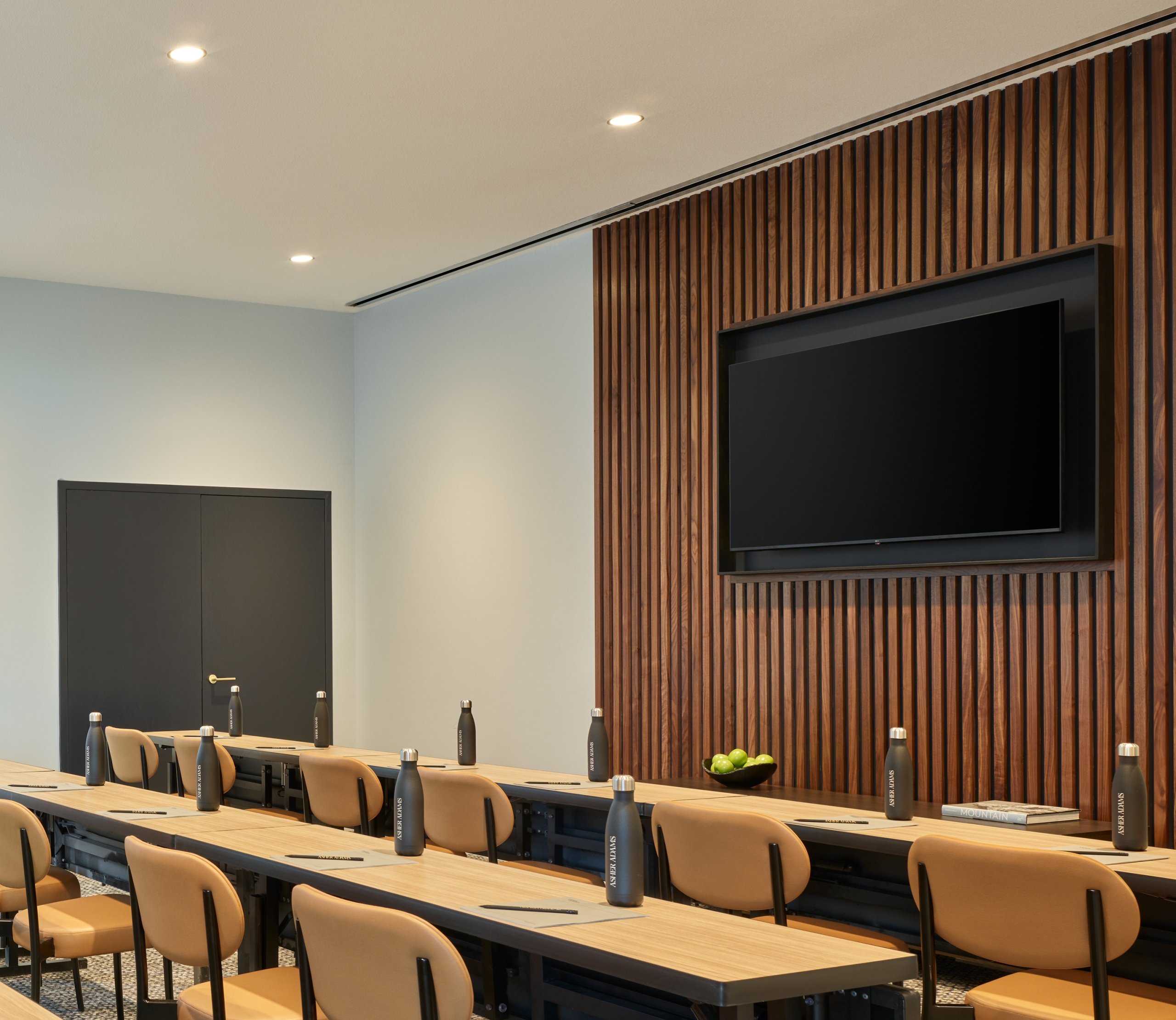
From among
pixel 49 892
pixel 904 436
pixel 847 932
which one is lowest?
pixel 49 892

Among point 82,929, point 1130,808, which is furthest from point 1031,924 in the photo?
point 82,929

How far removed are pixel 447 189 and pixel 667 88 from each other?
159cm

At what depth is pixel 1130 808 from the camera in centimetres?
333

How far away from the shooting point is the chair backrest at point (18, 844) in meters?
3.83

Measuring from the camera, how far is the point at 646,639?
6.52 m

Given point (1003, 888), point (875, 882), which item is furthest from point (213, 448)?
point (1003, 888)

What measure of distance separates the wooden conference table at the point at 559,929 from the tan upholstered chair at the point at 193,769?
5.38 feet

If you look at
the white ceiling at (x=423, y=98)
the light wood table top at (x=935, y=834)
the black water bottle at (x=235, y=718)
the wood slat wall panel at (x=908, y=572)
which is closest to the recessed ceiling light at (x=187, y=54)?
the white ceiling at (x=423, y=98)

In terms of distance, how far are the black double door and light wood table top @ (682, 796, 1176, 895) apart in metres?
4.95

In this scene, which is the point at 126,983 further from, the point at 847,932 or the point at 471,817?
the point at 847,932

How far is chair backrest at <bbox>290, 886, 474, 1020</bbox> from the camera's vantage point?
2.25 metres

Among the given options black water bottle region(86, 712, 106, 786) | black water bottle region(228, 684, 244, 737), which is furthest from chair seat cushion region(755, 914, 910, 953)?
black water bottle region(228, 684, 244, 737)

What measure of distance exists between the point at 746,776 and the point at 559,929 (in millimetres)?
2833

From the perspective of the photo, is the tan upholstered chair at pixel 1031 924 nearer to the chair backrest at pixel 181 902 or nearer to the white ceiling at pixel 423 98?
the chair backrest at pixel 181 902
